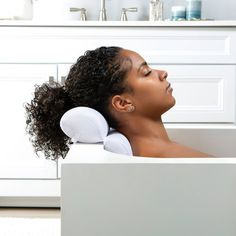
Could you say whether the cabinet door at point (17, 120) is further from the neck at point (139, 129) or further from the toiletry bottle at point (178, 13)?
the neck at point (139, 129)

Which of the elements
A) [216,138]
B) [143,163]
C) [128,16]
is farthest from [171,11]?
[143,163]

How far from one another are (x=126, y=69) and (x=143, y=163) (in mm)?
487

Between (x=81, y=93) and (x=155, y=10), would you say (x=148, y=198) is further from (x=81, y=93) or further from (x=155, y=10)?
(x=155, y=10)

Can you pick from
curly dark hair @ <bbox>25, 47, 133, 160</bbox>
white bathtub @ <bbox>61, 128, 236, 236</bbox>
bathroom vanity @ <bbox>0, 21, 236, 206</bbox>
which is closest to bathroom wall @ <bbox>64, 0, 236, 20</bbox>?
bathroom vanity @ <bbox>0, 21, 236, 206</bbox>

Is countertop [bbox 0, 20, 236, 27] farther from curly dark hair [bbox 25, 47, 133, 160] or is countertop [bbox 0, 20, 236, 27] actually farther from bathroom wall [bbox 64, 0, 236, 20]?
curly dark hair [bbox 25, 47, 133, 160]

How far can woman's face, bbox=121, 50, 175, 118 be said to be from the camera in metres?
1.35

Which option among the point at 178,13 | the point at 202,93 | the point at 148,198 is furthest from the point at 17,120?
the point at 148,198

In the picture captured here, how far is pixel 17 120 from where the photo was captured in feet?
8.64

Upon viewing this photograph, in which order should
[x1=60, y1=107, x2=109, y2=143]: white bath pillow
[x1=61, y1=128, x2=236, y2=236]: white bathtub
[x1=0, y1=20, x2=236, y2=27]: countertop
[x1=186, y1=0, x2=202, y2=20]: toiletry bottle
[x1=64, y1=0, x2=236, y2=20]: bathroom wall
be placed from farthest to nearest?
[x1=64, y1=0, x2=236, y2=20]: bathroom wall < [x1=186, y1=0, x2=202, y2=20]: toiletry bottle < [x1=0, y1=20, x2=236, y2=27]: countertop < [x1=60, y1=107, x2=109, y2=143]: white bath pillow < [x1=61, y1=128, x2=236, y2=236]: white bathtub

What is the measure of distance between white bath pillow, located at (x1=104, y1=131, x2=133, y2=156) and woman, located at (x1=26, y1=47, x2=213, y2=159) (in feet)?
0.29

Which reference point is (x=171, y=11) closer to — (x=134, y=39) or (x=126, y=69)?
(x=134, y=39)

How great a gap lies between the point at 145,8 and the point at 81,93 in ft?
6.35

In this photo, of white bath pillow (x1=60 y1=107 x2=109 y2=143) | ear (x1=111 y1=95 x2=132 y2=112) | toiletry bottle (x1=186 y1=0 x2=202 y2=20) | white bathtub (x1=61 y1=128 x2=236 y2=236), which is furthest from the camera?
toiletry bottle (x1=186 y1=0 x2=202 y2=20)

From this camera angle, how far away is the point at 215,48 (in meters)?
2.63
